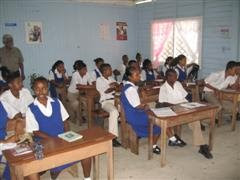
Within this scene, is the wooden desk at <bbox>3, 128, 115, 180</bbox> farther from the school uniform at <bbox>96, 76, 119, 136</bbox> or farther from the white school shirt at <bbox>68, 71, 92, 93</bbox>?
the white school shirt at <bbox>68, 71, 92, 93</bbox>

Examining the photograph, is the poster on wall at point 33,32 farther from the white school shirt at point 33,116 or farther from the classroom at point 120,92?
the white school shirt at point 33,116

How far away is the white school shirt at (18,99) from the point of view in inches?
146

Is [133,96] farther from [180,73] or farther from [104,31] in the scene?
[104,31]

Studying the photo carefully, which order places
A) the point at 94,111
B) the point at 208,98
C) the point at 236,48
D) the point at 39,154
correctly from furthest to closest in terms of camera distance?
the point at 236,48, the point at 208,98, the point at 94,111, the point at 39,154

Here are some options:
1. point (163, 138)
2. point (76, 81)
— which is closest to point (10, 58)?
point (76, 81)

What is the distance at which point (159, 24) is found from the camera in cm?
899

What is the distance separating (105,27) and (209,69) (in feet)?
11.9

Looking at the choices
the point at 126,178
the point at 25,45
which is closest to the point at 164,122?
the point at 126,178

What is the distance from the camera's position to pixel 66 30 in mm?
8555

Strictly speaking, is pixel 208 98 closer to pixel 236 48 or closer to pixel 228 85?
pixel 228 85

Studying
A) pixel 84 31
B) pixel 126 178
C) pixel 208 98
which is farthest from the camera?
pixel 84 31

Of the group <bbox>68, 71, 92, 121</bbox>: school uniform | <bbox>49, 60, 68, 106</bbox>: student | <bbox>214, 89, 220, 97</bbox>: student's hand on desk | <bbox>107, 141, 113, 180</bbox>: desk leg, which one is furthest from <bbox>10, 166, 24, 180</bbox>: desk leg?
<bbox>214, 89, 220, 97</bbox>: student's hand on desk

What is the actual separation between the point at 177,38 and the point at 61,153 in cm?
684

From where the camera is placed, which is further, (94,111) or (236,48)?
(236,48)
